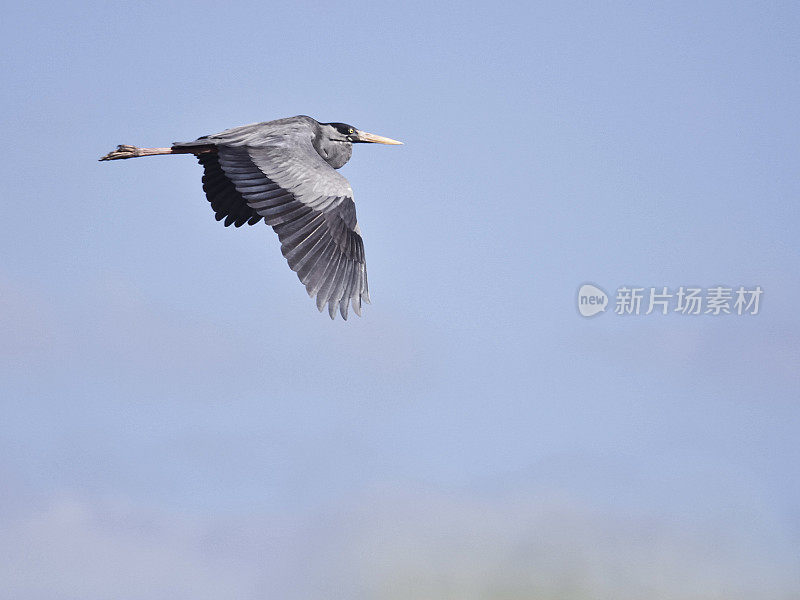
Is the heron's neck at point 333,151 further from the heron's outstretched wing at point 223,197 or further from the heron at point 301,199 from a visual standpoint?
the heron's outstretched wing at point 223,197

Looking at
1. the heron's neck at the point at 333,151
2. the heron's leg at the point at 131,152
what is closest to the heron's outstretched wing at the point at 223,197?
the heron's leg at the point at 131,152

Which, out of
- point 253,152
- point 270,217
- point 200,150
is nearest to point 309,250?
point 270,217

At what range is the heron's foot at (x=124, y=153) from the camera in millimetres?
22453

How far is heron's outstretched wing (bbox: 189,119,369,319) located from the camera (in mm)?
18734

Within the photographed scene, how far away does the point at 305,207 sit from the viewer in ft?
63.1

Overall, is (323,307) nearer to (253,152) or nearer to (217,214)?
(253,152)

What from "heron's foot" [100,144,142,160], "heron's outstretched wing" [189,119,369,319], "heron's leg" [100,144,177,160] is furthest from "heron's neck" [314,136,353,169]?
"heron's foot" [100,144,142,160]

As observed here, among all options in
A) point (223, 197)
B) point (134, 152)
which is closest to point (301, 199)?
point (223, 197)

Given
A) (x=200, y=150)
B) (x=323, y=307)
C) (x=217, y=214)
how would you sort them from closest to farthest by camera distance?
(x=323, y=307) < (x=200, y=150) < (x=217, y=214)

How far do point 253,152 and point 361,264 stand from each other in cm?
257

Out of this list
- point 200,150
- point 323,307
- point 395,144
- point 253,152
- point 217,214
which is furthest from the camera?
point 395,144

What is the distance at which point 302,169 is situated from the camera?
19.8 m

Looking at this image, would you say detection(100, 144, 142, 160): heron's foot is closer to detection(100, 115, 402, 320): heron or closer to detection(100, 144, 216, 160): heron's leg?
detection(100, 144, 216, 160): heron's leg

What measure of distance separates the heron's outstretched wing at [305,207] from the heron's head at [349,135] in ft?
7.49
